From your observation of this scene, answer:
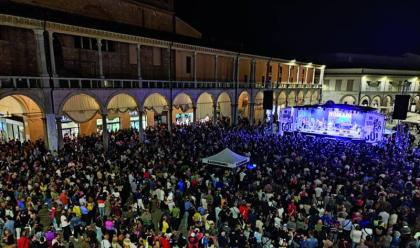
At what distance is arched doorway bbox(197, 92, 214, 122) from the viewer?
1292 inches

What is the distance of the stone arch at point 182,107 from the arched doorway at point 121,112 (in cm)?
382

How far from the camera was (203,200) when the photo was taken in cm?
1070

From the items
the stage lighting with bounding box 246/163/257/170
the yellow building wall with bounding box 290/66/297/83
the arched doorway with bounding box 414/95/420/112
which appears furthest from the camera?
the arched doorway with bounding box 414/95/420/112

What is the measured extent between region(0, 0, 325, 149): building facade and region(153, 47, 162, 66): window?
0.29 ft

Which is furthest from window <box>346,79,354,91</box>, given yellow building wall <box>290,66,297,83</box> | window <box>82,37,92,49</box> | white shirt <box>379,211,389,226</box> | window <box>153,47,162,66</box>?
white shirt <box>379,211,389,226</box>

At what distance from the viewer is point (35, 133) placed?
2012 centimetres

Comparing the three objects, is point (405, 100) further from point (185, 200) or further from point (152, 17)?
point (152, 17)

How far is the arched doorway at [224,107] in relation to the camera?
1396 inches

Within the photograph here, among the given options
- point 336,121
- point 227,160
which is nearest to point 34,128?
point 227,160

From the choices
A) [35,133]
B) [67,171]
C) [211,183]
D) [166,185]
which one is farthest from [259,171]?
[35,133]

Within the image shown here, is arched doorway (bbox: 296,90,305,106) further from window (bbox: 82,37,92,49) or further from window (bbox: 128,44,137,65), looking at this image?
window (bbox: 82,37,92,49)

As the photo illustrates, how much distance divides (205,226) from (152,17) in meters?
24.8

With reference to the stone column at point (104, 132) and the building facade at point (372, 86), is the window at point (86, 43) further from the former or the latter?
the building facade at point (372, 86)

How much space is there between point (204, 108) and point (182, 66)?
6.89m
